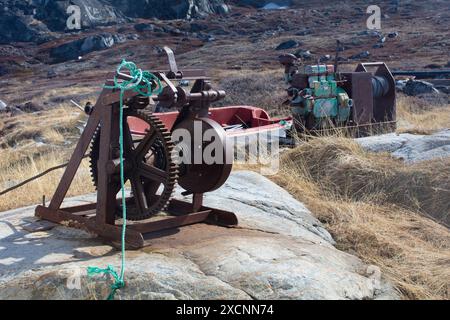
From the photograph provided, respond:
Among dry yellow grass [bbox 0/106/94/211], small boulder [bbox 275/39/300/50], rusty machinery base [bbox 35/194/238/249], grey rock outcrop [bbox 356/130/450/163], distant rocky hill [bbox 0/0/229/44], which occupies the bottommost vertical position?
dry yellow grass [bbox 0/106/94/211]

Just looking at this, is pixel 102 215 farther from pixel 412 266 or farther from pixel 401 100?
pixel 401 100

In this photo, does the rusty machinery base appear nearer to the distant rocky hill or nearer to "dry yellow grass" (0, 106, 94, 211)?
"dry yellow grass" (0, 106, 94, 211)

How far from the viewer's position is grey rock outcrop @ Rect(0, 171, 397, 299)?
134 inches

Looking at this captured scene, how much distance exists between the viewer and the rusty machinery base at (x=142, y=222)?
4.20 metres

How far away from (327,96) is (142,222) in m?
4.56

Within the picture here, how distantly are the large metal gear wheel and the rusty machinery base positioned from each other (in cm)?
12

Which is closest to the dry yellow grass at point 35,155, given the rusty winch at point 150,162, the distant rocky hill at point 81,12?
the rusty winch at point 150,162

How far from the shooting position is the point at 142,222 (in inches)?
183

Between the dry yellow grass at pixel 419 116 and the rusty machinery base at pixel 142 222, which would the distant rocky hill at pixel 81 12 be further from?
the rusty machinery base at pixel 142 222

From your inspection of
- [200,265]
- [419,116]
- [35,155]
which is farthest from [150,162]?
[419,116]

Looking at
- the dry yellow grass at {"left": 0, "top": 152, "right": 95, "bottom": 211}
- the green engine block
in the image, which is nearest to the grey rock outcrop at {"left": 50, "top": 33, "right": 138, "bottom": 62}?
the green engine block

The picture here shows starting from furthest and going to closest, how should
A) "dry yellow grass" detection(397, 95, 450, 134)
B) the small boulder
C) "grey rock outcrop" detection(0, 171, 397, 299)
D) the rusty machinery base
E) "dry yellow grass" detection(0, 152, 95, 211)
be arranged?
the small boulder < "dry yellow grass" detection(397, 95, 450, 134) < "dry yellow grass" detection(0, 152, 95, 211) < the rusty machinery base < "grey rock outcrop" detection(0, 171, 397, 299)

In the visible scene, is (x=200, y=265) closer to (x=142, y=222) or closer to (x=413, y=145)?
(x=142, y=222)

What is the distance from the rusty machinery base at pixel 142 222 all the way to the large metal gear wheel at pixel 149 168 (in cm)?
12
